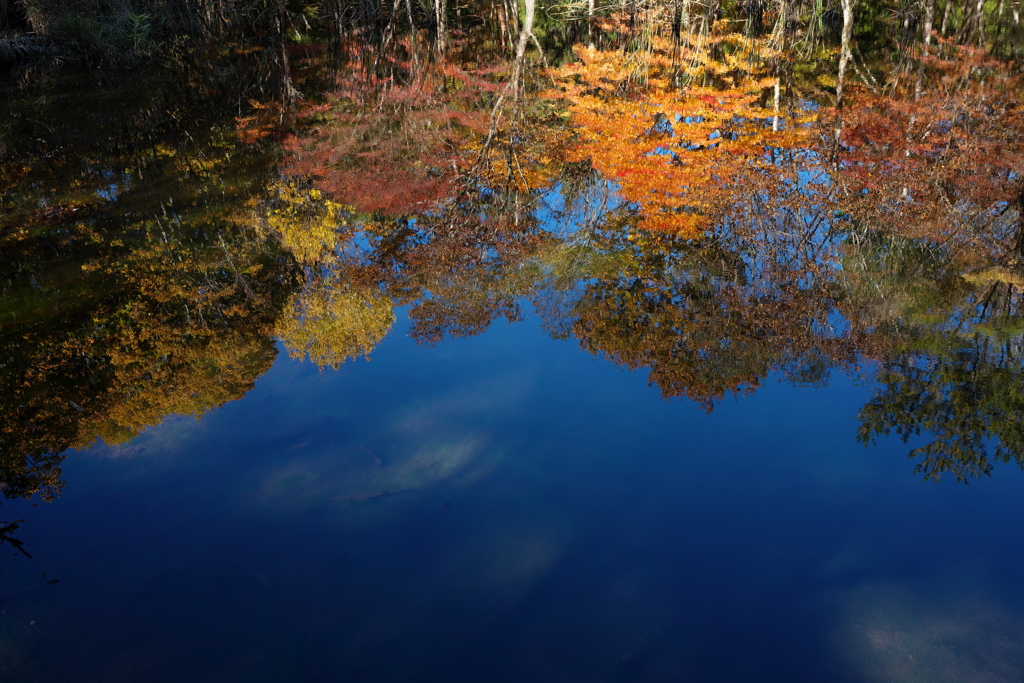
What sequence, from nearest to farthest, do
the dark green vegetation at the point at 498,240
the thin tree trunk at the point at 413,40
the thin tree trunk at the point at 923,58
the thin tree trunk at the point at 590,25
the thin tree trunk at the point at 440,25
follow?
the dark green vegetation at the point at 498,240 → the thin tree trunk at the point at 923,58 → the thin tree trunk at the point at 413,40 → the thin tree trunk at the point at 590,25 → the thin tree trunk at the point at 440,25

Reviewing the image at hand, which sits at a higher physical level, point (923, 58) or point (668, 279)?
point (923, 58)

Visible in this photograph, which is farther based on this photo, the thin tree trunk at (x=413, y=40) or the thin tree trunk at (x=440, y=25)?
the thin tree trunk at (x=440, y=25)

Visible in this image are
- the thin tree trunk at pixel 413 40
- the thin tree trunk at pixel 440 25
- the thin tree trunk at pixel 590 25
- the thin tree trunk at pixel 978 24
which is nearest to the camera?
the thin tree trunk at pixel 978 24

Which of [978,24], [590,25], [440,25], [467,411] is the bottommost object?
[467,411]

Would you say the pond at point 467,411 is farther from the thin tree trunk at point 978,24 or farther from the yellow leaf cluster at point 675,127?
the thin tree trunk at point 978,24

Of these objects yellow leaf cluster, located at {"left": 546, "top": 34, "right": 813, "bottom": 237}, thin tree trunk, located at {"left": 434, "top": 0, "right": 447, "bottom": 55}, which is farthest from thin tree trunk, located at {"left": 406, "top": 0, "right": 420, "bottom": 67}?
yellow leaf cluster, located at {"left": 546, "top": 34, "right": 813, "bottom": 237}

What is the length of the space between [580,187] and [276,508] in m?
8.61

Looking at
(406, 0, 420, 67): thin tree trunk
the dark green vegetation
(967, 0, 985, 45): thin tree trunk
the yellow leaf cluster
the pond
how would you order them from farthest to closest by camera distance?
(406, 0, 420, 67): thin tree trunk, (967, 0, 985, 45): thin tree trunk, the yellow leaf cluster, the dark green vegetation, the pond

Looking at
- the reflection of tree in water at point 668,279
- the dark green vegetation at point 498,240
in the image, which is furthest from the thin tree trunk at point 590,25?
the reflection of tree in water at point 668,279

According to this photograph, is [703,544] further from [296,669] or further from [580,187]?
[580,187]

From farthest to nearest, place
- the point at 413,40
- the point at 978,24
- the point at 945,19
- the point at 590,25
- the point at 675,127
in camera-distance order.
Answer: the point at 413,40 < the point at 590,25 < the point at 945,19 < the point at 978,24 < the point at 675,127

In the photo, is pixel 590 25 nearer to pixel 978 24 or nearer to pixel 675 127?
pixel 675 127

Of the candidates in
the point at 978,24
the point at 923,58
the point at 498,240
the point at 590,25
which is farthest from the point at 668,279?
the point at 978,24

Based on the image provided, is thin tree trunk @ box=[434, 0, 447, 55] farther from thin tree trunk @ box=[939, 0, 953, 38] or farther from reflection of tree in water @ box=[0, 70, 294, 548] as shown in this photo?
thin tree trunk @ box=[939, 0, 953, 38]
